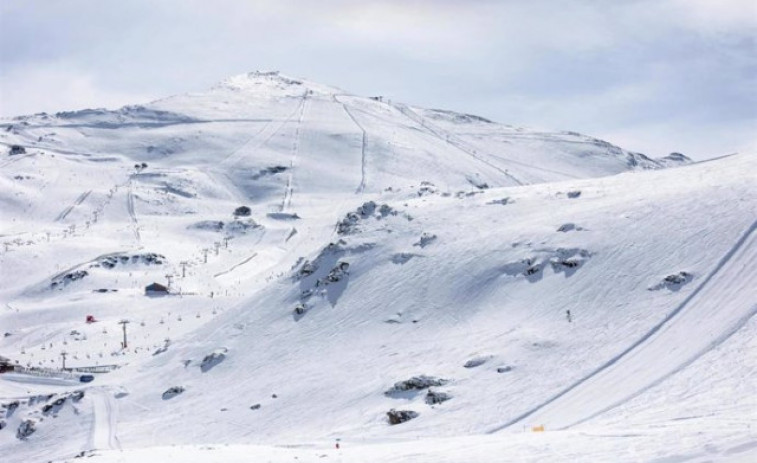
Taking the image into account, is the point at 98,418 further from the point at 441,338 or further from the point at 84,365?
the point at 441,338

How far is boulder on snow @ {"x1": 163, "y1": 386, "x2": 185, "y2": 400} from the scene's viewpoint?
54.7m

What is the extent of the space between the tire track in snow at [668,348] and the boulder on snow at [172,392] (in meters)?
Result: 24.4

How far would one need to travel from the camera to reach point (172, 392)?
55000 millimetres

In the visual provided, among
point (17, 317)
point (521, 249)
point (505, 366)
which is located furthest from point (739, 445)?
point (17, 317)

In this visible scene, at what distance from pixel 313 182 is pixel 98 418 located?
106203 mm

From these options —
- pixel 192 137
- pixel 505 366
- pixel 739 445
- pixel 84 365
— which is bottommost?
pixel 84 365

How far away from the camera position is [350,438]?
3797 cm

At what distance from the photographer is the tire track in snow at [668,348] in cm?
3694

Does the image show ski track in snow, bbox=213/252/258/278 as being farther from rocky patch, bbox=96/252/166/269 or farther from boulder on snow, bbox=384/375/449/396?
boulder on snow, bbox=384/375/449/396

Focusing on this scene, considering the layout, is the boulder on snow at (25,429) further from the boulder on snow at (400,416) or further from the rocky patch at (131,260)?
the rocky patch at (131,260)

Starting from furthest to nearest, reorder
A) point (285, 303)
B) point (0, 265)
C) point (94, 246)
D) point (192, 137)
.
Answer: point (192, 137) < point (94, 246) < point (0, 265) < point (285, 303)

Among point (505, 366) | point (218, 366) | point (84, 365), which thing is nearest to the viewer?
point (505, 366)

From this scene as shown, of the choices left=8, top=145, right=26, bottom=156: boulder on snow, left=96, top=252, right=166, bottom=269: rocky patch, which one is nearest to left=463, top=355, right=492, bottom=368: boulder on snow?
left=96, top=252, right=166, bottom=269: rocky patch

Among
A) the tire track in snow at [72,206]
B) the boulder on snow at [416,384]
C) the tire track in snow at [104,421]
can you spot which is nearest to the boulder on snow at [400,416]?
the boulder on snow at [416,384]
